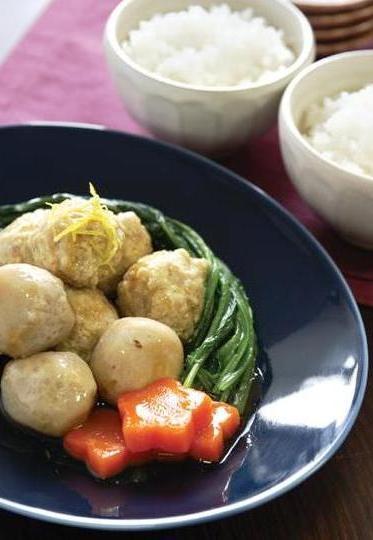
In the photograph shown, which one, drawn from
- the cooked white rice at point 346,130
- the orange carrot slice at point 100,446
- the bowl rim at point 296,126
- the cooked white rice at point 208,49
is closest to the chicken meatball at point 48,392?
the orange carrot slice at point 100,446

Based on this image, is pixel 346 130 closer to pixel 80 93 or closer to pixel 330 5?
pixel 330 5

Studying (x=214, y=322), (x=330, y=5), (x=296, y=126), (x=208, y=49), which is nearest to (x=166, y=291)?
(x=214, y=322)

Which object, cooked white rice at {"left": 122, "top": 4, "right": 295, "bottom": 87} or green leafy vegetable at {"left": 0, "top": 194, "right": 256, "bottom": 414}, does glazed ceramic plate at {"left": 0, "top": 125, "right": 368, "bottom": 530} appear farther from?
cooked white rice at {"left": 122, "top": 4, "right": 295, "bottom": 87}

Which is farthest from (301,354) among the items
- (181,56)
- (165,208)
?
(181,56)

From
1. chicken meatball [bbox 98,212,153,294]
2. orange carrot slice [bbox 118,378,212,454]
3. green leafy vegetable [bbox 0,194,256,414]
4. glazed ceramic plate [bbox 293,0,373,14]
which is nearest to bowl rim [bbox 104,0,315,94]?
glazed ceramic plate [bbox 293,0,373,14]

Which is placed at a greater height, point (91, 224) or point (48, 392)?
point (91, 224)

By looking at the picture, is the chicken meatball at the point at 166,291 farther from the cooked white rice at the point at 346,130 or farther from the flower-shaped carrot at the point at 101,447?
the cooked white rice at the point at 346,130

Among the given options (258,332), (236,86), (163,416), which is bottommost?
(258,332)
